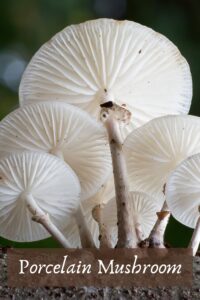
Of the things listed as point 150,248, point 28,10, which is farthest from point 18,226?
point 28,10

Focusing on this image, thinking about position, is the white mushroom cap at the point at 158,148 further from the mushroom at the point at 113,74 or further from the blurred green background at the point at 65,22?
the blurred green background at the point at 65,22

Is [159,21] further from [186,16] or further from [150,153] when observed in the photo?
[150,153]

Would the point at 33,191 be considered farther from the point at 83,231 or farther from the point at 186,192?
the point at 186,192

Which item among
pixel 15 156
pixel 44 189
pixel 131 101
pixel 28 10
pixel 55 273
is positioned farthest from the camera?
pixel 28 10

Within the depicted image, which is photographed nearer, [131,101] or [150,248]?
[150,248]

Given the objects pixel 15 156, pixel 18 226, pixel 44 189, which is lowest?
pixel 18 226

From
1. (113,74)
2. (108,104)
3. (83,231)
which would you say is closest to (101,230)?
(83,231)

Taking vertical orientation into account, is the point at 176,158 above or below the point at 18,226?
above

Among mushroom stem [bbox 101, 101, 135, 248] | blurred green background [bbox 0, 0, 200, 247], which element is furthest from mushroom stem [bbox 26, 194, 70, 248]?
blurred green background [bbox 0, 0, 200, 247]

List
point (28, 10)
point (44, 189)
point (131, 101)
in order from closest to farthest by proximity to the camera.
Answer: point (44, 189), point (131, 101), point (28, 10)
